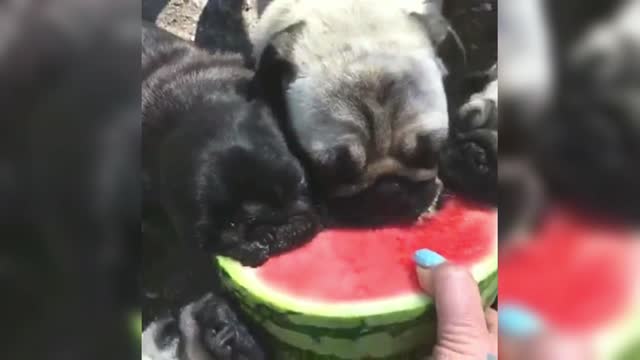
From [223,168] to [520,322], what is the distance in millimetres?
474

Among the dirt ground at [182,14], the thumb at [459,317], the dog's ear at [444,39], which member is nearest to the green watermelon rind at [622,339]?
the thumb at [459,317]

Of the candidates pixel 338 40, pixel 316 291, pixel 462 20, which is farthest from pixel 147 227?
pixel 462 20

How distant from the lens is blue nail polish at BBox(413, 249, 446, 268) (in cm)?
128

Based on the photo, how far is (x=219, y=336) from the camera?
1.31 meters

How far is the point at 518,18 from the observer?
1.10m

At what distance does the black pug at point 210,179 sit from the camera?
125 cm

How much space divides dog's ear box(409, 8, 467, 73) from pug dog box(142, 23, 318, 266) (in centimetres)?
27

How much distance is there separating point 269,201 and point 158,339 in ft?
0.94

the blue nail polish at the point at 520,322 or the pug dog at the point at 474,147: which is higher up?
the pug dog at the point at 474,147

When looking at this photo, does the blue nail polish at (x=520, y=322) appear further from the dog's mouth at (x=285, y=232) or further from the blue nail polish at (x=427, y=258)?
the dog's mouth at (x=285, y=232)

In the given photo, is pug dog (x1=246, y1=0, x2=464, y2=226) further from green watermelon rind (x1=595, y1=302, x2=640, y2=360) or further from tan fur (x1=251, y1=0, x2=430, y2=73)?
green watermelon rind (x1=595, y1=302, x2=640, y2=360)

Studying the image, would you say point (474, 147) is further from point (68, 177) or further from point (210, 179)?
point (68, 177)

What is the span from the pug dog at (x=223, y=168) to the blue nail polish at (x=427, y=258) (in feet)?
0.54

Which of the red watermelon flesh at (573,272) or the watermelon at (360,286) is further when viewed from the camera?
the watermelon at (360,286)
